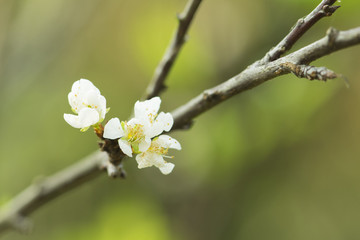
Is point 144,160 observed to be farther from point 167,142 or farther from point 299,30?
point 299,30

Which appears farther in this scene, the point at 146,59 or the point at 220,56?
the point at 146,59

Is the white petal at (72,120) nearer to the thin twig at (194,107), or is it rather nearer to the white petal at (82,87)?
the white petal at (82,87)

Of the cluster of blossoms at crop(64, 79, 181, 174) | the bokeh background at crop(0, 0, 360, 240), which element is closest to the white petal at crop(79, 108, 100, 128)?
the cluster of blossoms at crop(64, 79, 181, 174)

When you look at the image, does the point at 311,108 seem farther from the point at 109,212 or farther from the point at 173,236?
the point at 109,212

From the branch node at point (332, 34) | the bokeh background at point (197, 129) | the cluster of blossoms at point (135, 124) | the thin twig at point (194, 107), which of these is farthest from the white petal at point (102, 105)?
the bokeh background at point (197, 129)

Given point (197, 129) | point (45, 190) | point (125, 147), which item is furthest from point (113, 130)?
point (197, 129)

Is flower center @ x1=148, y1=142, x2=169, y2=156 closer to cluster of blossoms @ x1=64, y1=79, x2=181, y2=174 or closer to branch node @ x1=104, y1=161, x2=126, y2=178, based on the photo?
cluster of blossoms @ x1=64, y1=79, x2=181, y2=174

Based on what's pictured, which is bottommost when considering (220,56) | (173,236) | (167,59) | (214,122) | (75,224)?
(167,59)

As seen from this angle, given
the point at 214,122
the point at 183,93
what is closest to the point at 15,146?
the point at 183,93
